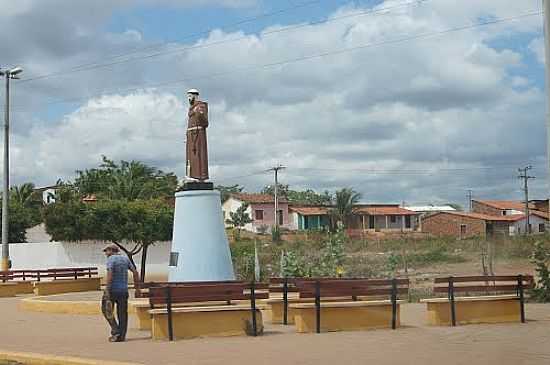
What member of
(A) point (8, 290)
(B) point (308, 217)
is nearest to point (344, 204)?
(B) point (308, 217)

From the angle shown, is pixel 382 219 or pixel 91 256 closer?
pixel 91 256

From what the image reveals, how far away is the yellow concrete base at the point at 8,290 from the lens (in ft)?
101

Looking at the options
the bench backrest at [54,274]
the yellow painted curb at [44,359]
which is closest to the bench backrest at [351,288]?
the yellow painted curb at [44,359]

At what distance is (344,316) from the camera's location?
14281 mm

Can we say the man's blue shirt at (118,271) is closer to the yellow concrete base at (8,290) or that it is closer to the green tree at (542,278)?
the green tree at (542,278)

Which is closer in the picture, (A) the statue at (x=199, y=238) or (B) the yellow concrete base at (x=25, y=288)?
(A) the statue at (x=199, y=238)

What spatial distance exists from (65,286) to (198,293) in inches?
656

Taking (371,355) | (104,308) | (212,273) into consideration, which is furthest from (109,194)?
(371,355)

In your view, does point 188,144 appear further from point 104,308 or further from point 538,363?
point 538,363

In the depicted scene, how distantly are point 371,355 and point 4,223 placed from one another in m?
26.5

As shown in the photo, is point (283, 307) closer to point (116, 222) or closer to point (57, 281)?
point (57, 281)

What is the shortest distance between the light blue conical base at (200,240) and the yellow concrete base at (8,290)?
528 inches

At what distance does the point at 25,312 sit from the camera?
70.9ft

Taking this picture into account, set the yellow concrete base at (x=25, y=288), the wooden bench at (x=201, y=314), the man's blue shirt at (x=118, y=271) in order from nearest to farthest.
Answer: the wooden bench at (x=201, y=314) < the man's blue shirt at (x=118, y=271) < the yellow concrete base at (x=25, y=288)
